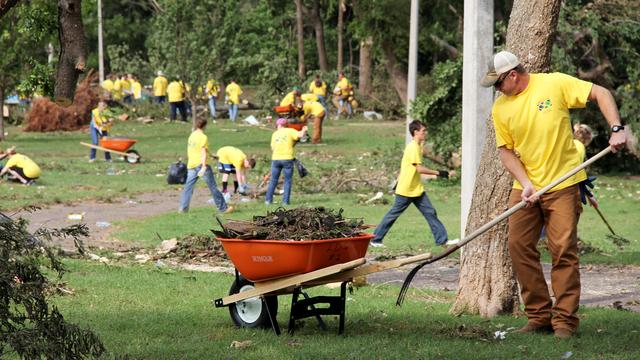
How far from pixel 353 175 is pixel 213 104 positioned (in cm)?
2113

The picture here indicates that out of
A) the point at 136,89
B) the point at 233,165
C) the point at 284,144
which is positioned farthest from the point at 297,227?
the point at 136,89

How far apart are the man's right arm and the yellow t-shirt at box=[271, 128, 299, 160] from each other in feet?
41.7

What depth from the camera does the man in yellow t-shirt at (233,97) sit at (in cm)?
4459

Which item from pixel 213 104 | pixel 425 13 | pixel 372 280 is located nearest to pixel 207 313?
pixel 372 280

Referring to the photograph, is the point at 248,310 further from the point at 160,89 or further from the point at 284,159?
the point at 160,89

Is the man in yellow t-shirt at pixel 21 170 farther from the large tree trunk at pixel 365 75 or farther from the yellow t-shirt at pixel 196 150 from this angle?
the large tree trunk at pixel 365 75

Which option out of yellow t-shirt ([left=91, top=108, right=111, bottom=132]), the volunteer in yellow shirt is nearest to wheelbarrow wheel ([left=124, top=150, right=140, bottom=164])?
the volunteer in yellow shirt

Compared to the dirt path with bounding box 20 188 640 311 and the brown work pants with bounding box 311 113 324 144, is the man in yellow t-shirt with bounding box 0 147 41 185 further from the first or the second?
the brown work pants with bounding box 311 113 324 144

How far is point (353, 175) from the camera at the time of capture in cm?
2520

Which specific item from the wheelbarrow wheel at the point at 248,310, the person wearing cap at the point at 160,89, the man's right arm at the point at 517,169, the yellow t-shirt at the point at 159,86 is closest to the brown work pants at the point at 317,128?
the person wearing cap at the point at 160,89

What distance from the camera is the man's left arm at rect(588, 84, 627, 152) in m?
8.11

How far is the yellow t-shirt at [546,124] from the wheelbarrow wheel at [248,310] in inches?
92.3

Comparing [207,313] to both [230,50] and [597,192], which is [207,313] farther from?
[230,50]

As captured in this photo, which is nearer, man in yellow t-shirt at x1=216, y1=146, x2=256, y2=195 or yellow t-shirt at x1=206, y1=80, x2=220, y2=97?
man in yellow t-shirt at x1=216, y1=146, x2=256, y2=195
